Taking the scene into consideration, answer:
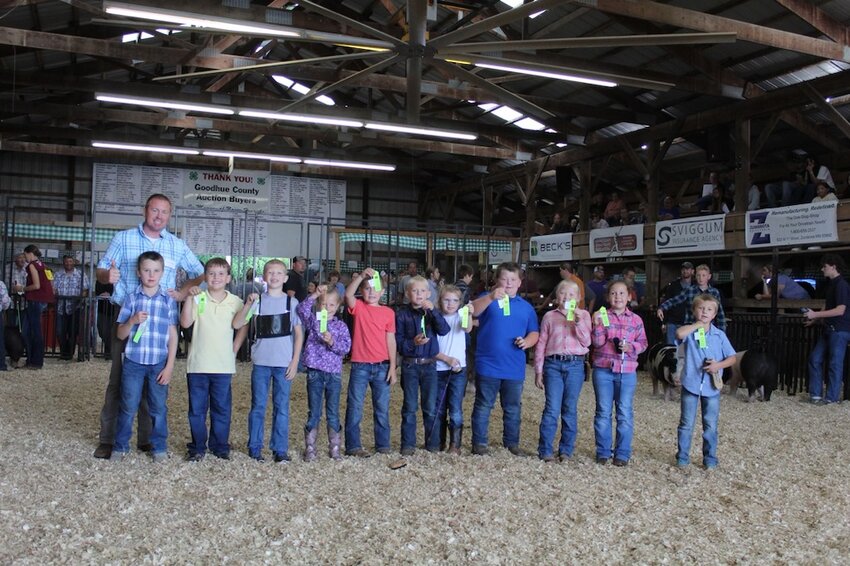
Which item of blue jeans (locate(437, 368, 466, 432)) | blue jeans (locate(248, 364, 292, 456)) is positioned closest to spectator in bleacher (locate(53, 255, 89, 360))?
blue jeans (locate(248, 364, 292, 456))

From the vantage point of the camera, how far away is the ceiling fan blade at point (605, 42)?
555 centimetres

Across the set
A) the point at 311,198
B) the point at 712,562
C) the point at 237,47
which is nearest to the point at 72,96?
the point at 237,47

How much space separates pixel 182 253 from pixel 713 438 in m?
3.87

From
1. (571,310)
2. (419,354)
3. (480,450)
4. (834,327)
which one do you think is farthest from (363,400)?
(834,327)

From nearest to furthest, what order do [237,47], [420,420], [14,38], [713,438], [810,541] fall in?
[810,541] < [713,438] < [420,420] < [14,38] < [237,47]

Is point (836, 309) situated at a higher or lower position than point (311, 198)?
lower

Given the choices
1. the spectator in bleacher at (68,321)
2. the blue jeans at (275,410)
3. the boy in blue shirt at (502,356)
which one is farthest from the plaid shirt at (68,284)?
the boy in blue shirt at (502,356)

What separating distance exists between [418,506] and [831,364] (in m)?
6.62

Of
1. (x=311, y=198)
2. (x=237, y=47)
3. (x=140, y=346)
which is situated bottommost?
(x=140, y=346)

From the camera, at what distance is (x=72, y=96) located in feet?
52.7

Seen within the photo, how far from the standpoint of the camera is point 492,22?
5.59m

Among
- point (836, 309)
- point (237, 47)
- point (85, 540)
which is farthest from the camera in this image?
point (237, 47)

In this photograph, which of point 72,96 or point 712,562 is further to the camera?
point 72,96

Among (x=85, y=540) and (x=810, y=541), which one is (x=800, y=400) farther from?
(x=85, y=540)
